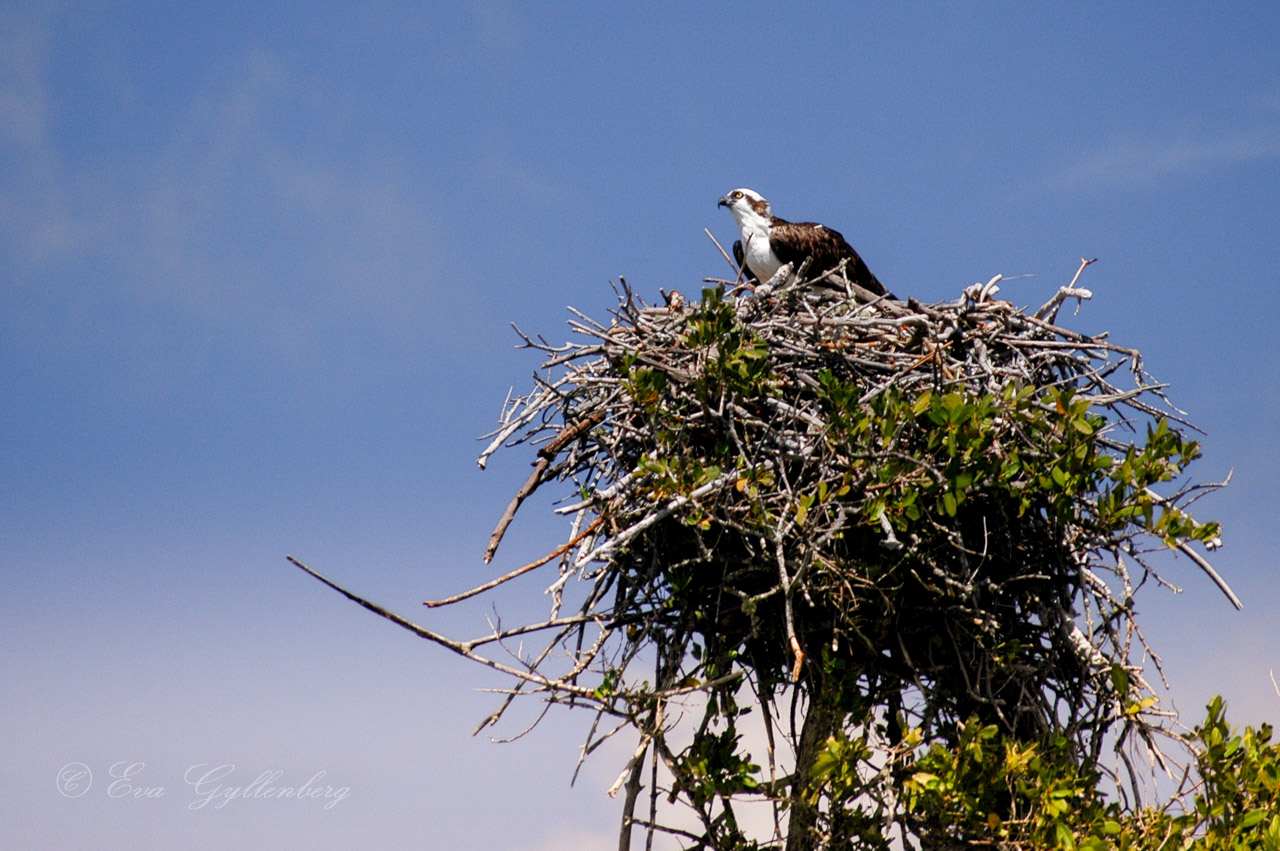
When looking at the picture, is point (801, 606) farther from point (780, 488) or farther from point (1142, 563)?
point (1142, 563)

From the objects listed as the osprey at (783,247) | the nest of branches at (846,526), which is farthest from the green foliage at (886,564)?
the osprey at (783,247)

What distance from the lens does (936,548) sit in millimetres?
5543

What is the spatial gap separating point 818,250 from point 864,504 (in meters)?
3.46

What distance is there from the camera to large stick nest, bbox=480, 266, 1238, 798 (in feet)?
17.0

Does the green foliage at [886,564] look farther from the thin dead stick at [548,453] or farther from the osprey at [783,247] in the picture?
the osprey at [783,247]

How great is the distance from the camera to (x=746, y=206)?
913 cm

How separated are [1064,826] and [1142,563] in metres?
1.52

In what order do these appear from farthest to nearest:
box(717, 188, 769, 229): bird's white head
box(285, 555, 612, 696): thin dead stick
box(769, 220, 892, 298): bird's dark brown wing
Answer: box(717, 188, 769, 229): bird's white head, box(769, 220, 892, 298): bird's dark brown wing, box(285, 555, 612, 696): thin dead stick

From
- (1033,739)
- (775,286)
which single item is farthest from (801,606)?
(775,286)

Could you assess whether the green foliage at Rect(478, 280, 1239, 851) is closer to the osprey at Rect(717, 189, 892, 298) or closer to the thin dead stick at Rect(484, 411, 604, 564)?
the thin dead stick at Rect(484, 411, 604, 564)

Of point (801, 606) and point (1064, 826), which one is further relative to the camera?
point (801, 606)

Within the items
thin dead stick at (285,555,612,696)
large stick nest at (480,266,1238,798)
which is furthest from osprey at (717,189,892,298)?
thin dead stick at (285,555,612,696)

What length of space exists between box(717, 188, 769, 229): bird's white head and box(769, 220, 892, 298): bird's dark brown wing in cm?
41

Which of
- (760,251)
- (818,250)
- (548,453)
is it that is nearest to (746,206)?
(760,251)
